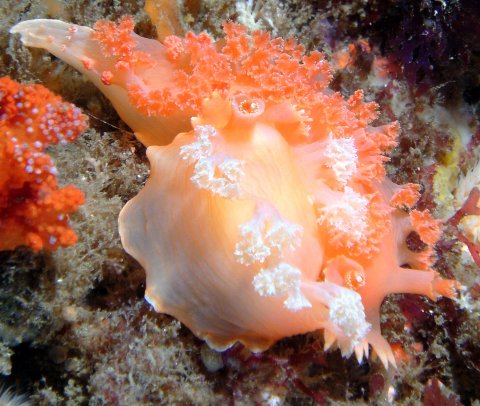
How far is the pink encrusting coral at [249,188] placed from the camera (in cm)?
240

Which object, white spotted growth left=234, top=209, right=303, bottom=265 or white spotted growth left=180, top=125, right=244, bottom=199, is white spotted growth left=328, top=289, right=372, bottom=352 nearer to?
white spotted growth left=234, top=209, right=303, bottom=265

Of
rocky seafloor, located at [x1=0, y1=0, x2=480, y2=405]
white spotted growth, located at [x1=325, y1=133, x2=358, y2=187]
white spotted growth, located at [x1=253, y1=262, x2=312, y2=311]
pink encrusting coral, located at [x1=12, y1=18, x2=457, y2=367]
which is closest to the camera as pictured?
white spotted growth, located at [x1=253, y1=262, x2=312, y2=311]

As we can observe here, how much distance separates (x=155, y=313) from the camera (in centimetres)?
295

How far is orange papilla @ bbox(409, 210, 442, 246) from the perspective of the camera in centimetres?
281

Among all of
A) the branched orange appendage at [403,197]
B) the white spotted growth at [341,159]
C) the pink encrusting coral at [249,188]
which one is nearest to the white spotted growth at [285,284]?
the pink encrusting coral at [249,188]

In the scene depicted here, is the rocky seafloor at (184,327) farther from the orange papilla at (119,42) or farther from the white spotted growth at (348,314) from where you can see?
the white spotted growth at (348,314)

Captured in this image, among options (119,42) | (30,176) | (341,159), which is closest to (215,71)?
(119,42)

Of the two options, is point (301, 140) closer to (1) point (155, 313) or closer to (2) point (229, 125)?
(2) point (229, 125)

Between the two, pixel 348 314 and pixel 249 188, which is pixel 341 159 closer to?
pixel 249 188

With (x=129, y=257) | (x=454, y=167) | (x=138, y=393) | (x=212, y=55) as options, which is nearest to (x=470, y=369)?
(x=454, y=167)

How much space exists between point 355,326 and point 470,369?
6.31 ft

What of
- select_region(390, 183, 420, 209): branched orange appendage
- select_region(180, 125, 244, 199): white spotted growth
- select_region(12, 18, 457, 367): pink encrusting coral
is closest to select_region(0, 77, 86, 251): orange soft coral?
select_region(12, 18, 457, 367): pink encrusting coral

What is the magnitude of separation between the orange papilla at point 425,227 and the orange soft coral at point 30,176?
217 centimetres

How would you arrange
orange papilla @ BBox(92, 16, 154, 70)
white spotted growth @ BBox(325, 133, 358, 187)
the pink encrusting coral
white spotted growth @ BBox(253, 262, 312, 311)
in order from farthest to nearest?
orange papilla @ BBox(92, 16, 154, 70) < white spotted growth @ BBox(325, 133, 358, 187) < the pink encrusting coral < white spotted growth @ BBox(253, 262, 312, 311)
